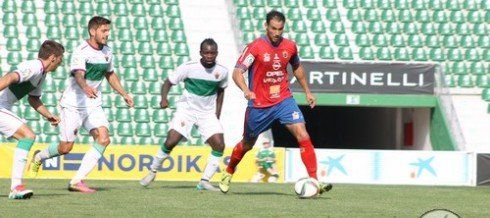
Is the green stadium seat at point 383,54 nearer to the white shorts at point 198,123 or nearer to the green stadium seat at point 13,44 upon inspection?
the green stadium seat at point 13,44

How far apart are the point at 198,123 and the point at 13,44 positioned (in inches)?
400

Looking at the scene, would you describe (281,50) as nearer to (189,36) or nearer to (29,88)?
(29,88)

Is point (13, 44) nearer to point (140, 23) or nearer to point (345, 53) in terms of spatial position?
point (140, 23)

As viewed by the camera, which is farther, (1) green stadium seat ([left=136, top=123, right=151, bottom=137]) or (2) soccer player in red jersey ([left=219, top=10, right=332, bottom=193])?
(1) green stadium seat ([left=136, top=123, right=151, bottom=137])

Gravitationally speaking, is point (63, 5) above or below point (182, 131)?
above

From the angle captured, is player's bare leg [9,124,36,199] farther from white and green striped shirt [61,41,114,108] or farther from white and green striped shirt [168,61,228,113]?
white and green striped shirt [168,61,228,113]

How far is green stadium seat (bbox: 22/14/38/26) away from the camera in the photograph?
913 inches

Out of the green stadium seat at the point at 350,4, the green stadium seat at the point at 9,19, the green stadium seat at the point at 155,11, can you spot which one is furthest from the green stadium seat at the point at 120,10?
the green stadium seat at the point at 350,4

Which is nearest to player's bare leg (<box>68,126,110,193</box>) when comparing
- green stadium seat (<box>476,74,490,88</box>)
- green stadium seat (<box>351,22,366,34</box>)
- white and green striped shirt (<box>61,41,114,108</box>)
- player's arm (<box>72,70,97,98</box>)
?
white and green striped shirt (<box>61,41,114,108</box>)

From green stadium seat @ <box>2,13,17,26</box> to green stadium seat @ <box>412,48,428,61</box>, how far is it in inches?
354

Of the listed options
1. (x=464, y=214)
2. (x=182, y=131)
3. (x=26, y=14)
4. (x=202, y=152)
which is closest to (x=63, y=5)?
(x=26, y=14)

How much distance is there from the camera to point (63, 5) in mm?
23781

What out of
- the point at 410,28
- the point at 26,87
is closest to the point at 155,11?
the point at 410,28

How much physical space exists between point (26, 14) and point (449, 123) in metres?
9.41
